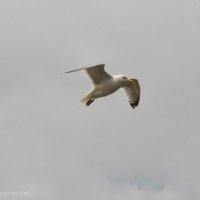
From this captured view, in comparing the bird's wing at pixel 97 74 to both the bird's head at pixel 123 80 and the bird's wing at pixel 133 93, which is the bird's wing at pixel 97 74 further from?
the bird's wing at pixel 133 93

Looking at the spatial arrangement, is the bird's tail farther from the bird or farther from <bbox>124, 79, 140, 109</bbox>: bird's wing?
<bbox>124, 79, 140, 109</bbox>: bird's wing

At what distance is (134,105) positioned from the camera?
33062mm

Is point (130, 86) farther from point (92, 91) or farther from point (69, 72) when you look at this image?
point (69, 72)

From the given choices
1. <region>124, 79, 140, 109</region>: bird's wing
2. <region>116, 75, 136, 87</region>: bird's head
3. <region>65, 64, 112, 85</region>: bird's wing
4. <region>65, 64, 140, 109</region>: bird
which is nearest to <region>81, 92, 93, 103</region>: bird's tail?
<region>65, 64, 140, 109</region>: bird

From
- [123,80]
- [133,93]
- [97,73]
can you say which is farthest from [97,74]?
[133,93]

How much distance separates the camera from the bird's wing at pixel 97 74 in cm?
2931

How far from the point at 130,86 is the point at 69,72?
6.55 meters

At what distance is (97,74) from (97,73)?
0.15ft

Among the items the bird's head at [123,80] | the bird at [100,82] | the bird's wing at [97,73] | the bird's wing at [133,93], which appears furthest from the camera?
the bird's wing at [133,93]

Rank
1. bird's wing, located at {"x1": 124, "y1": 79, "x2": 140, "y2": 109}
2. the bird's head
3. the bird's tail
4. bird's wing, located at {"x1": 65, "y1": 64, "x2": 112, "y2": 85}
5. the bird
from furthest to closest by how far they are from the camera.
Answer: bird's wing, located at {"x1": 124, "y1": 79, "x2": 140, "y2": 109} → the bird's tail → the bird's head → the bird → bird's wing, located at {"x1": 65, "y1": 64, "x2": 112, "y2": 85}

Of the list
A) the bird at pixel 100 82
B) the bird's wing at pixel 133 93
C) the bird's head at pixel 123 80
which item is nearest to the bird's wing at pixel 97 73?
the bird at pixel 100 82

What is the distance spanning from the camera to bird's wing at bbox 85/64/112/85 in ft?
96.2

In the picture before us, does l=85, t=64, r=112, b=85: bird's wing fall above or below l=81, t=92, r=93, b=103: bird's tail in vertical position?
above

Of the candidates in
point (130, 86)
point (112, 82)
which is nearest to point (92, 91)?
point (112, 82)
